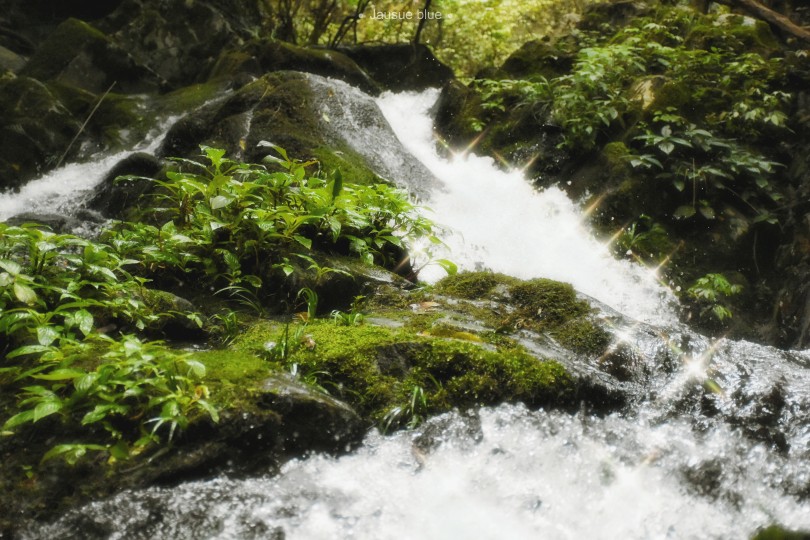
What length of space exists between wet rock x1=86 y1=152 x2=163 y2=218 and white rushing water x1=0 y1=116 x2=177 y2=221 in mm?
423

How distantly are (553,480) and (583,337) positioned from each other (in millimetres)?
1353

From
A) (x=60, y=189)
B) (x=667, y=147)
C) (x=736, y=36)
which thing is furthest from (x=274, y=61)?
(x=736, y=36)

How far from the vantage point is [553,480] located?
2.51m

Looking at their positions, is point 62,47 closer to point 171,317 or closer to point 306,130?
point 306,130

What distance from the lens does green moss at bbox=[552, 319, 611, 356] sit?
3.58 m

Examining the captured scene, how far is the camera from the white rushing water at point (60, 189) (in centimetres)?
683

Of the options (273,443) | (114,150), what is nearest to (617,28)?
(114,150)

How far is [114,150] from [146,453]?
7.80 metres

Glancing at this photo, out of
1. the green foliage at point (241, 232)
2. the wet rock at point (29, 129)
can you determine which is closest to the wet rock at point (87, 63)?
the wet rock at point (29, 129)

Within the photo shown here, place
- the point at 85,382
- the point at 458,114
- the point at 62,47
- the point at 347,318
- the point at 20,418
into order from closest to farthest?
1. the point at 20,418
2. the point at 85,382
3. the point at 347,318
4. the point at 458,114
5. the point at 62,47

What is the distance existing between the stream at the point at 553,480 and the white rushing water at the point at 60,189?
5637 mm

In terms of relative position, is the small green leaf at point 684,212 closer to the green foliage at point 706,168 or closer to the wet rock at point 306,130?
the green foliage at point 706,168

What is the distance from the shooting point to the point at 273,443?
95.7 inches

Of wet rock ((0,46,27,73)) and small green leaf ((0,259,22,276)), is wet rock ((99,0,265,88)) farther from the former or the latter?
small green leaf ((0,259,22,276))
